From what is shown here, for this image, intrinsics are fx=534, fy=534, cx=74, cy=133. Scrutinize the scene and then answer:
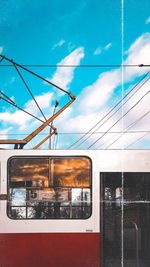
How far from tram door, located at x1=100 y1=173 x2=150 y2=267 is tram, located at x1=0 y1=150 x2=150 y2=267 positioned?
0.06ft

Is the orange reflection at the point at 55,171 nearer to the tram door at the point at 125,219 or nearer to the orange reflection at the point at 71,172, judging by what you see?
the orange reflection at the point at 71,172

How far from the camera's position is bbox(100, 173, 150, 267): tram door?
401 inches

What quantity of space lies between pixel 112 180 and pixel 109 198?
0.35 metres

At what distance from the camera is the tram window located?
33.2 feet

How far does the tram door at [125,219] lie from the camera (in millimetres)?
10188

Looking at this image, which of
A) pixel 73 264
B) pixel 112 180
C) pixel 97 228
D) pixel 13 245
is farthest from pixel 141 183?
pixel 13 245

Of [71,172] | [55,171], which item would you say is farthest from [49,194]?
[71,172]

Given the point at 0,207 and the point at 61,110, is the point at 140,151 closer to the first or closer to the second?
the point at 61,110

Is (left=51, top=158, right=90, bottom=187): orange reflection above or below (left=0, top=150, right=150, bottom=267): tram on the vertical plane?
above

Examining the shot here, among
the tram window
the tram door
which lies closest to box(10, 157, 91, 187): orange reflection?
the tram window

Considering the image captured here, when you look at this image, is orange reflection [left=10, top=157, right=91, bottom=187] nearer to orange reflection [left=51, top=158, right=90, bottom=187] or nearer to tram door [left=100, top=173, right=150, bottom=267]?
orange reflection [left=51, top=158, right=90, bottom=187]

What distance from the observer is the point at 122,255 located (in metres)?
10.2

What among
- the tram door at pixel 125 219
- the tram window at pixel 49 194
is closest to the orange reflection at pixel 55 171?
the tram window at pixel 49 194

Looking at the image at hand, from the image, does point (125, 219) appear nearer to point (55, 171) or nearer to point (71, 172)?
point (71, 172)
